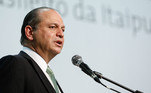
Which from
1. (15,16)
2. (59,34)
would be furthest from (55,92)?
(15,16)

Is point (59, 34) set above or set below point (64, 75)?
above

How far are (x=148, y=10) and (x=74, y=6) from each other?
1382 mm

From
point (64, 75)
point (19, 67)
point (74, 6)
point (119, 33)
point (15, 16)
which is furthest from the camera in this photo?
point (119, 33)

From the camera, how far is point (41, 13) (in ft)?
5.49

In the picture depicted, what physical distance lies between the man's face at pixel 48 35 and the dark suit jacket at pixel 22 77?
0.47 ft

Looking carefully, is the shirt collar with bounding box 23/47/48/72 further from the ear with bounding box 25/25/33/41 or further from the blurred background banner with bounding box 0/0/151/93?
the blurred background banner with bounding box 0/0/151/93

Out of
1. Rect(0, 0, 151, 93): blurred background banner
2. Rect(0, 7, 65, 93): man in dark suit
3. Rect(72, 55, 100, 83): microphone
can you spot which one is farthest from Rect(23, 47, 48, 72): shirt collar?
Rect(0, 0, 151, 93): blurred background banner

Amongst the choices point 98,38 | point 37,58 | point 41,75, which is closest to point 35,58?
point 37,58

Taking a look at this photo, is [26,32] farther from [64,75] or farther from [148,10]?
[148,10]

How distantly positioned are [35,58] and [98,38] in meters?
1.48

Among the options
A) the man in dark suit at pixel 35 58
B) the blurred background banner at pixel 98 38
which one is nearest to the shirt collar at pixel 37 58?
the man in dark suit at pixel 35 58

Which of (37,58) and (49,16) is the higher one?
(49,16)

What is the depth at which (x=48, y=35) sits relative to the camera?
1.61m

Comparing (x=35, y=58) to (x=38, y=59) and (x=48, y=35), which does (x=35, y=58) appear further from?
(x=48, y=35)
